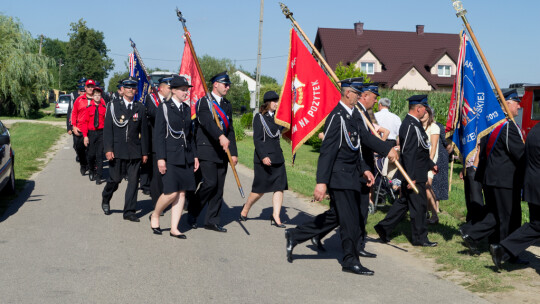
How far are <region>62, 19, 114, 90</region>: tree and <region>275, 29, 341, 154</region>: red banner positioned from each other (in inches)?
3413

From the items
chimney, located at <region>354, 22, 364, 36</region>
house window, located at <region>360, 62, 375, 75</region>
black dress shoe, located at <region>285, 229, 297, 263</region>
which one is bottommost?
black dress shoe, located at <region>285, 229, 297, 263</region>

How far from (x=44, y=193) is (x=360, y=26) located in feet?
166

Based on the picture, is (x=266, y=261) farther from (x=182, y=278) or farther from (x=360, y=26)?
(x=360, y=26)

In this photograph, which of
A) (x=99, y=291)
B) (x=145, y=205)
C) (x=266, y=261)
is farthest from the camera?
(x=145, y=205)

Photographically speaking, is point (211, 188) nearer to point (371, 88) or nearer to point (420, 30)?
point (371, 88)

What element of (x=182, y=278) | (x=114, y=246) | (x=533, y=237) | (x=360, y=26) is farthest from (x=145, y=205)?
(x=360, y=26)

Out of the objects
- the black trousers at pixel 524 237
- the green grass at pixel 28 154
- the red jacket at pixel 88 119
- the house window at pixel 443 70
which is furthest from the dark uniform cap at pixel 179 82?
the house window at pixel 443 70

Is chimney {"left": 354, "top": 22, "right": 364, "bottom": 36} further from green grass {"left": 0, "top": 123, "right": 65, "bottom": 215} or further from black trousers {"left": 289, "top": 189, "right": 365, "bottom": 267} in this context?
black trousers {"left": 289, "top": 189, "right": 365, "bottom": 267}

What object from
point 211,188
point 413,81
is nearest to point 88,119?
point 211,188

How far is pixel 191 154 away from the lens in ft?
26.2

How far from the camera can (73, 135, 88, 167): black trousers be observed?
13.5m

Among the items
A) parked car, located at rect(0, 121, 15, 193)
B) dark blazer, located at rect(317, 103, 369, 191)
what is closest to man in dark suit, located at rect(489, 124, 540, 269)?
dark blazer, located at rect(317, 103, 369, 191)

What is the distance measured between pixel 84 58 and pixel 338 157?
95433 mm

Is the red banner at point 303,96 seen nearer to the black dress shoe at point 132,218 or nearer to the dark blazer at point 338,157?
the dark blazer at point 338,157
